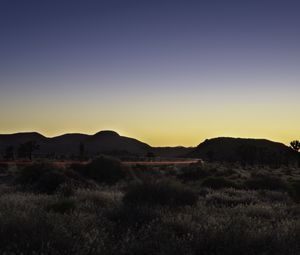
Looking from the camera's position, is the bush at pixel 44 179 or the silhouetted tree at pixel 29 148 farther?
the silhouetted tree at pixel 29 148

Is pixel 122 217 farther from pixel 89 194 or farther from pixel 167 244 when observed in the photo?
pixel 89 194

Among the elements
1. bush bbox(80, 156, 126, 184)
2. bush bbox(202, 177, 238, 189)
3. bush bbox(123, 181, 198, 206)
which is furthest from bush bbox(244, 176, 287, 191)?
bush bbox(80, 156, 126, 184)

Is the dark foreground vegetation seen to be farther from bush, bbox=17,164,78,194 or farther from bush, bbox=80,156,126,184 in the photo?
bush, bbox=80,156,126,184

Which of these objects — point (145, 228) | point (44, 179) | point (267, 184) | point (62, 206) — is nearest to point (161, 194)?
point (62, 206)

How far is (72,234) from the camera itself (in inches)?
298

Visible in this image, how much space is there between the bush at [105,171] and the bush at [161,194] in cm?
1361

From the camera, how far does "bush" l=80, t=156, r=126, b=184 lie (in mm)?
27308

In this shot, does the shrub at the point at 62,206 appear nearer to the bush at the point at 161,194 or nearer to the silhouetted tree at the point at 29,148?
the bush at the point at 161,194

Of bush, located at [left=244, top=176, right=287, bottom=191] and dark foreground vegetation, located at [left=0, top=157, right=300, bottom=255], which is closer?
dark foreground vegetation, located at [left=0, top=157, right=300, bottom=255]

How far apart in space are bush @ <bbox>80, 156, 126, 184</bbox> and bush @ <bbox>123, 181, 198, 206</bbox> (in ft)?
44.7

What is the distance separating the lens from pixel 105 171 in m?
28.0

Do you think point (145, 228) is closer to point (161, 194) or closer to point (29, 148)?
point (161, 194)

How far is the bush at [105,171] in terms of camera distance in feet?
89.6

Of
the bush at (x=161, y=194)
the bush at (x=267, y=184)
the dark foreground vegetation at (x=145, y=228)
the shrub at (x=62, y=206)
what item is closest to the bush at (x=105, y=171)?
the bush at (x=267, y=184)
